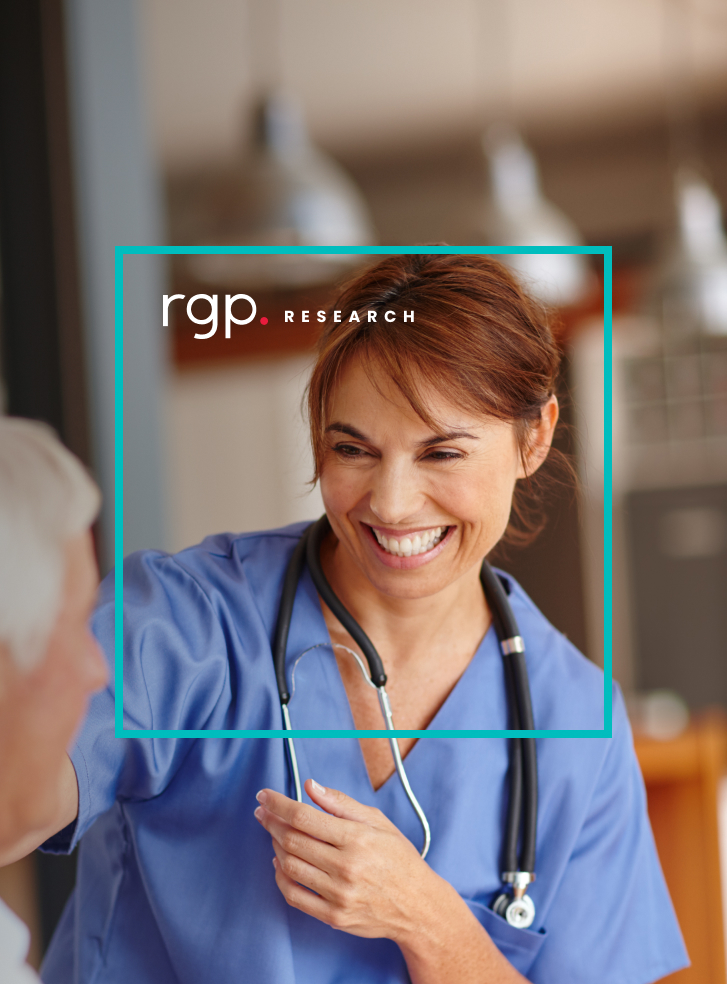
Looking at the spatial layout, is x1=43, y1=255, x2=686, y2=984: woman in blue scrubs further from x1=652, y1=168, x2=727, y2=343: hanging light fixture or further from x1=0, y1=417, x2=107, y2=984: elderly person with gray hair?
x1=652, y1=168, x2=727, y2=343: hanging light fixture

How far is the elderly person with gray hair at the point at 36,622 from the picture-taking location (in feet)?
0.73

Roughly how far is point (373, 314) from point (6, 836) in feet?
0.53

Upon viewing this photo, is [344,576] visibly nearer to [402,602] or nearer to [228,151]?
[402,602]

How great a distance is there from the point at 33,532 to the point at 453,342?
0.12m

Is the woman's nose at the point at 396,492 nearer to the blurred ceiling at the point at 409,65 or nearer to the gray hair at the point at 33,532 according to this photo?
the gray hair at the point at 33,532

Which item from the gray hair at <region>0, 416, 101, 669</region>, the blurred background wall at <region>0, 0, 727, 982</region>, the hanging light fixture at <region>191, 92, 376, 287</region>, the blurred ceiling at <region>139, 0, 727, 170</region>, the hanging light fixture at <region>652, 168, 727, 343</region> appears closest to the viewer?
the gray hair at <region>0, 416, 101, 669</region>

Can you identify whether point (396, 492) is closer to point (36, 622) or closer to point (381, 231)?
point (36, 622)

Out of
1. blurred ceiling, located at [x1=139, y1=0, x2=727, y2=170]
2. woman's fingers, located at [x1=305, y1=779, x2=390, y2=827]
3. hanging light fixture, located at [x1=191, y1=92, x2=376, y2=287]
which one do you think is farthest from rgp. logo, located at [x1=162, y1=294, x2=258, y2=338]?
blurred ceiling, located at [x1=139, y1=0, x2=727, y2=170]

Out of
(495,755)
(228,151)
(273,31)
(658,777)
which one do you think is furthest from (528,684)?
(228,151)

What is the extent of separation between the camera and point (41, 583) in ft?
0.75

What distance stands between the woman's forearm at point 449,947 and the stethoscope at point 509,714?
0.01 metres

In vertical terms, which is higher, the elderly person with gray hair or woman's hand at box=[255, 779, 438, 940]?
the elderly person with gray hair

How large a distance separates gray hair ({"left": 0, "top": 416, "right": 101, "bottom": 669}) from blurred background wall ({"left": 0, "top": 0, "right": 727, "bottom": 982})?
0.21 ft

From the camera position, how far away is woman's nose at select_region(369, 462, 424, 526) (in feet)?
0.85
